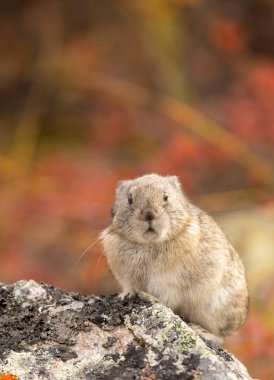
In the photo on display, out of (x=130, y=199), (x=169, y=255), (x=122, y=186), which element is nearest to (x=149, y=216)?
(x=130, y=199)

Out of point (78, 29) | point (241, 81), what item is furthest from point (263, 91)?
point (78, 29)

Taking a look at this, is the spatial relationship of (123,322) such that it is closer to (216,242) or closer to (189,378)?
(189,378)

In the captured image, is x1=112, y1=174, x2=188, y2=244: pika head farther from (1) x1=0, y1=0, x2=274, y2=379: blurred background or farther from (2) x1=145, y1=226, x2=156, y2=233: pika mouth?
(1) x1=0, y1=0, x2=274, y2=379: blurred background

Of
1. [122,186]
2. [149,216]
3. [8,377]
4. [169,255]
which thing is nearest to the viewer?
[8,377]

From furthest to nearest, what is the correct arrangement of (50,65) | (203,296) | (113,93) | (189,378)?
(50,65) < (113,93) < (203,296) < (189,378)

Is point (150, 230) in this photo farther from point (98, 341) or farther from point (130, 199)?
point (98, 341)

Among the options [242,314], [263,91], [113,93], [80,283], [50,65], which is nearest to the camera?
[242,314]

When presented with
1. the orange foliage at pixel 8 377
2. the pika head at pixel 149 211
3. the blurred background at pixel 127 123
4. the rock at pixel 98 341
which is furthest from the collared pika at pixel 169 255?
the blurred background at pixel 127 123
